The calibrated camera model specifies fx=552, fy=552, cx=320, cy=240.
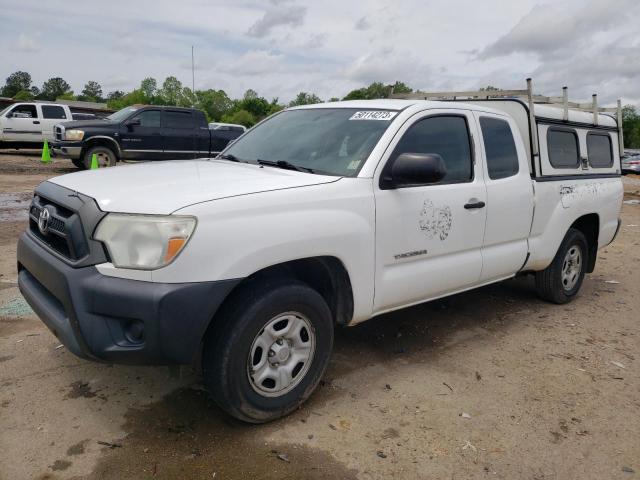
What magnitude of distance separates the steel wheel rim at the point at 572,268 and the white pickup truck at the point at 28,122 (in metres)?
17.8

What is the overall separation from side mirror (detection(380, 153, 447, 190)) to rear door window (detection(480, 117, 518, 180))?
3.46ft

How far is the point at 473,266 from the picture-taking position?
13.1ft

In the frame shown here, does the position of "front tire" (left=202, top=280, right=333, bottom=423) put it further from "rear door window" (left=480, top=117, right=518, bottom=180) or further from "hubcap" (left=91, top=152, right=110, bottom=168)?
"hubcap" (left=91, top=152, right=110, bottom=168)

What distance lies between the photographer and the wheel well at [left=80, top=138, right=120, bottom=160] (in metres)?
13.5

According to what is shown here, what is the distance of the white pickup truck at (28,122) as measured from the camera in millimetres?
18000

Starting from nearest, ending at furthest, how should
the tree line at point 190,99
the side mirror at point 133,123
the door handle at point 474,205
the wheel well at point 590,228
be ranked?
1. the door handle at point 474,205
2. the wheel well at point 590,228
3. the side mirror at point 133,123
4. the tree line at point 190,99

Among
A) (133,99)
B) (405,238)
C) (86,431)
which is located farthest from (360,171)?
(133,99)

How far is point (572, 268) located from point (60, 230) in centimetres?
467

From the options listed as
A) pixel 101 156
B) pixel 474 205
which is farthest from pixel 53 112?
pixel 474 205

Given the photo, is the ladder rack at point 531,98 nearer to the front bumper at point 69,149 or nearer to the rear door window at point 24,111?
the front bumper at point 69,149

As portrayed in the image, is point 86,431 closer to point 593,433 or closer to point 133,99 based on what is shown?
point 593,433

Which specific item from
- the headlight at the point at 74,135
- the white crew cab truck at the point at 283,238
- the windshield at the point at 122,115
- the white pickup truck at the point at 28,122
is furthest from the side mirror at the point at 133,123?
the white crew cab truck at the point at 283,238

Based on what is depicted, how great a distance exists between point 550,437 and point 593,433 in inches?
10.9

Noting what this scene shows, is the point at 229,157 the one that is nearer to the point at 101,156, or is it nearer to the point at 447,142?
the point at 447,142
